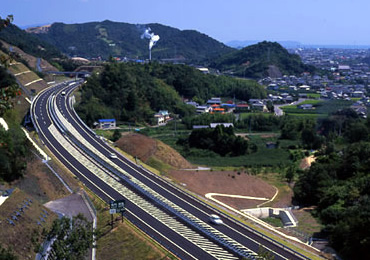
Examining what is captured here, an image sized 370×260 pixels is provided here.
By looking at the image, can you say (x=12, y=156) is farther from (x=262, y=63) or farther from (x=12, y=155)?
(x=262, y=63)

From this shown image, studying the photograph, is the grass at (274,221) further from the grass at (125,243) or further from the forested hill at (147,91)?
the forested hill at (147,91)

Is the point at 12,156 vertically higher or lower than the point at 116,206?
higher

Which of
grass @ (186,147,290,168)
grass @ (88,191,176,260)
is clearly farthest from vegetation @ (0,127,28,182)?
grass @ (186,147,290,168)

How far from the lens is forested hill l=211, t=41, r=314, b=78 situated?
117m

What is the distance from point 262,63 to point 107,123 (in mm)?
77717

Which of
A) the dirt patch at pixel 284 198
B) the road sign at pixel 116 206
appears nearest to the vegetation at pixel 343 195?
the dirt patch at pixel 284 198

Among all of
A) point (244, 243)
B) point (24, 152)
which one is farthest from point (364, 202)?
point (24, 152)

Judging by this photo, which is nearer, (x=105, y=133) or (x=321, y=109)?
(x=105, y=133)

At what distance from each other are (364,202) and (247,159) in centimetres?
2047

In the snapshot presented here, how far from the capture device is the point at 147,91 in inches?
2466

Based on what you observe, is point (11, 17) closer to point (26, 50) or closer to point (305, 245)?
point (305, 245)

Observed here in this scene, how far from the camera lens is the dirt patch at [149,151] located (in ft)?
116

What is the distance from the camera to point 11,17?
7.68 m

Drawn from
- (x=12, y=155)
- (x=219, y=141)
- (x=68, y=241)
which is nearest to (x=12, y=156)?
(x=12, y=155)
